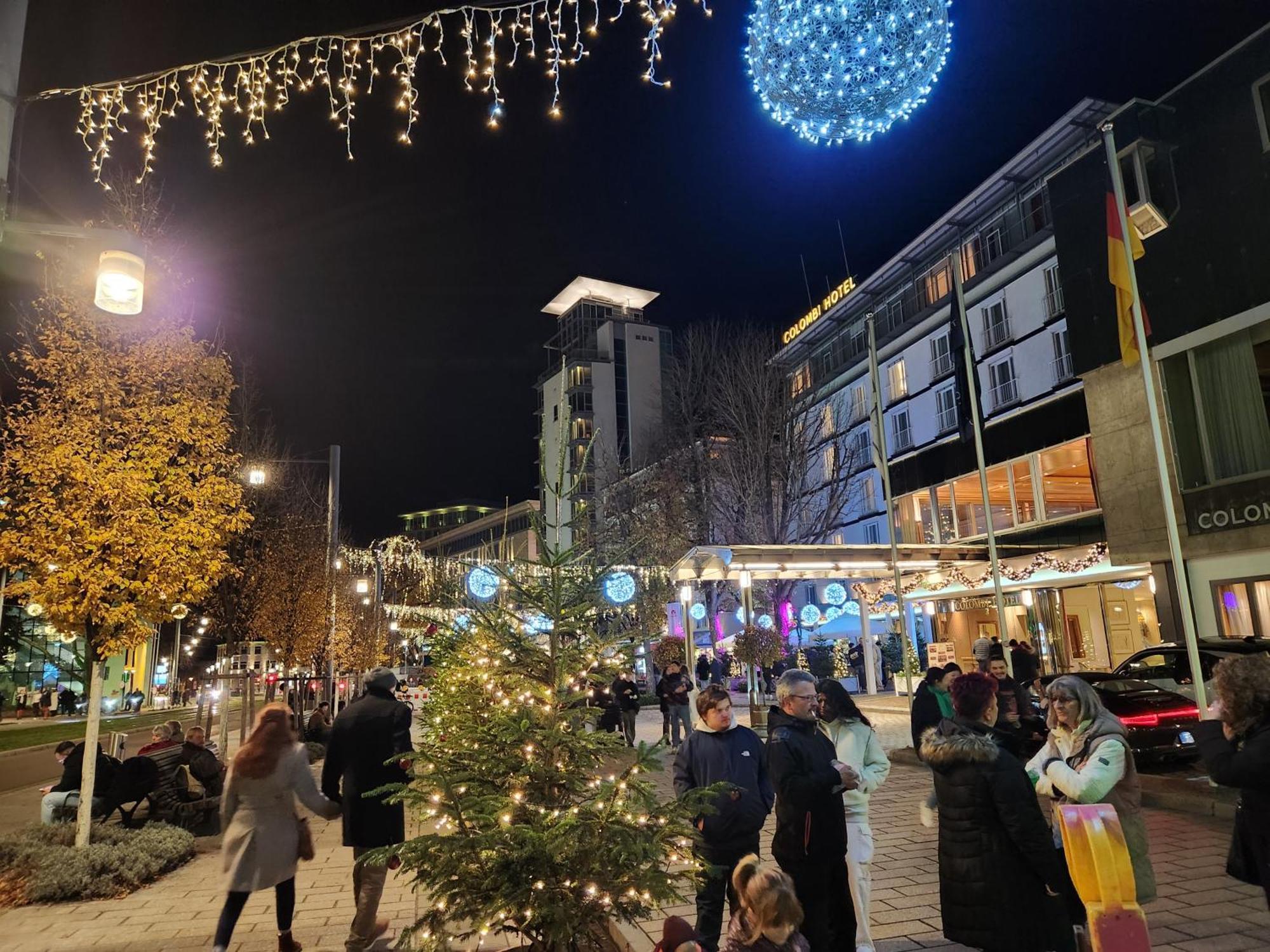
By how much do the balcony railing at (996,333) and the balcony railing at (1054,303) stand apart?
215 cm

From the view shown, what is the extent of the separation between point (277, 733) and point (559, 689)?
2226mm

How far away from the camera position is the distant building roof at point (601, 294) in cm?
7956

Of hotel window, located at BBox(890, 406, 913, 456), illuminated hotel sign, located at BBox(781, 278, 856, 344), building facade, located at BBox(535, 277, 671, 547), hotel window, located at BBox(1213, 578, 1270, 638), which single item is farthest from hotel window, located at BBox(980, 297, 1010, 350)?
building facade, located at BBox(535, 277, 671, 547)

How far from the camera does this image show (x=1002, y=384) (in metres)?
30.9

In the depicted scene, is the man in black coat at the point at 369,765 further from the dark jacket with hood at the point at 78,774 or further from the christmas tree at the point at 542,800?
the dark jacket with hood at the point at 78,774

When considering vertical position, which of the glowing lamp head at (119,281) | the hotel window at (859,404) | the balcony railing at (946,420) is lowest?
the glowing lamp head at (119,281)

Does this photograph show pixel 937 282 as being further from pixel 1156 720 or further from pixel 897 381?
pixel 1156 720

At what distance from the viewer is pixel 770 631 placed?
20.2 meters

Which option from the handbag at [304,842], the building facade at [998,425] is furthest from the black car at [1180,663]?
the handbag at [304,842]

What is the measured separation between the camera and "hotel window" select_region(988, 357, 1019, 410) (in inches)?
1195

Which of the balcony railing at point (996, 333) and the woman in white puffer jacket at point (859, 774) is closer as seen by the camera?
the woman in white puffer jacket at point (859, 774)

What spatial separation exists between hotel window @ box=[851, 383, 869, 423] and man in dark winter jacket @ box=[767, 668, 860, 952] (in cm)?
3584

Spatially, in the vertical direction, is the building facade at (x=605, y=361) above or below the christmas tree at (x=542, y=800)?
above

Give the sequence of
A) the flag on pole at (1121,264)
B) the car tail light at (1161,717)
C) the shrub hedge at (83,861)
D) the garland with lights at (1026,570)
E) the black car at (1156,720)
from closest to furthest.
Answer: the shrub hedge at (83,861) < the black car at (1156,720) < the car tail light at (1161,717) < the flag on pole at (1121,264) < the garland with lights at (1026,570)
